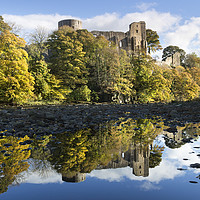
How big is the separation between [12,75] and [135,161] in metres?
16.2

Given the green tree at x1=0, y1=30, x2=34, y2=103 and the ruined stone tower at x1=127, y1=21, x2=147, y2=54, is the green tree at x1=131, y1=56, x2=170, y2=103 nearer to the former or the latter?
the green tree at x1=0, y1=30, x2=34, y2=103

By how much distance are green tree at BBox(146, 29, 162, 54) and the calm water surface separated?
5265cm

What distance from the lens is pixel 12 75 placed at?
656 inches

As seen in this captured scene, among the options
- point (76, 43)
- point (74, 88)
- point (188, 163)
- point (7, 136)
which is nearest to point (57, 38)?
point (76, 43)

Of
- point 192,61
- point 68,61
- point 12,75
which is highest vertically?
point 192,61

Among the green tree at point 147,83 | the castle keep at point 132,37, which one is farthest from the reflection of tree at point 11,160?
the castle keep at point 132,37

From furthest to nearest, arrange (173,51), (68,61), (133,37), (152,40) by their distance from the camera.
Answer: (173,51)
(152,40)
(133,37)
(68,61)

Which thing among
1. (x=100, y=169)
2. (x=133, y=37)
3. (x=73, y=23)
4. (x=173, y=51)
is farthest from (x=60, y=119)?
(x=173, y=51)

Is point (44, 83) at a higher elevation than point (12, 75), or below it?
below

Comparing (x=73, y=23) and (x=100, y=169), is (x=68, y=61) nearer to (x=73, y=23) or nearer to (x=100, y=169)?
(x=73, y=23)

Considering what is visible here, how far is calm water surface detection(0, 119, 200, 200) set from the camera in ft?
5.90

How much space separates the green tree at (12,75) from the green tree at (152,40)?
42.3 meters

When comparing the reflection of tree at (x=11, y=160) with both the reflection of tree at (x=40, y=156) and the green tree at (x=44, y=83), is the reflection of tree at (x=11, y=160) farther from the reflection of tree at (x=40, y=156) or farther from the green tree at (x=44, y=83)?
the green tree at (x=44, y=83)

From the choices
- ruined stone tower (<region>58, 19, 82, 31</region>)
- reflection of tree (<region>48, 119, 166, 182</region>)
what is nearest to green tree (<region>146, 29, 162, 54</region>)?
ruined stone tower (<region>58, 19, 82, 31</region>)
